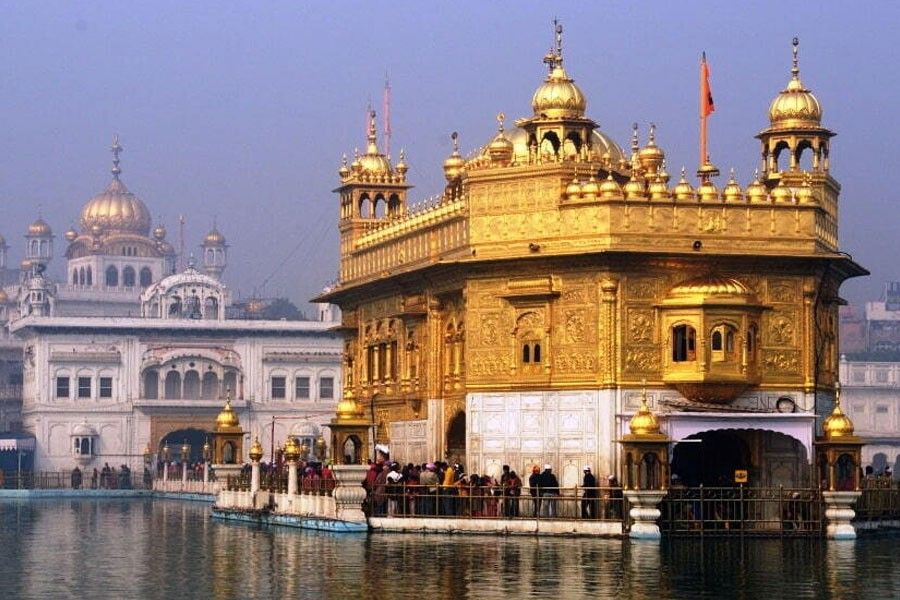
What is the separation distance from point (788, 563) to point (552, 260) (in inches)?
381

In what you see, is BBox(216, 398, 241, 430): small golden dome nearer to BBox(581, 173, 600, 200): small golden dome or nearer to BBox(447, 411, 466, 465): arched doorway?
BBox(447, 411, 466, 465): arched doorway

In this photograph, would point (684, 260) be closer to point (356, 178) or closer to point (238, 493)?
point (238, 493)

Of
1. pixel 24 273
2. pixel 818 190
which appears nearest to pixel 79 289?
pixel 24 273

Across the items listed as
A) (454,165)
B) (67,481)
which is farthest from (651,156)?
(67,481)

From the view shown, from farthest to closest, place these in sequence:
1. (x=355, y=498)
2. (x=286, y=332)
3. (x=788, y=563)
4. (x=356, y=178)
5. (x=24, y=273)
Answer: (x=24, y=273) < (x=286, y=332) < (x=356, y=178) < (x=355, y=498) < (x=788, y=563)

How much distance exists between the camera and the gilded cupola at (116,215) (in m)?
117

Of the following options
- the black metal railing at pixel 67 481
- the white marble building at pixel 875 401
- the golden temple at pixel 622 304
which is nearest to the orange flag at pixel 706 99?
the golden temple at pixel 622 304

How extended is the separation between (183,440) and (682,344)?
53.9 metres

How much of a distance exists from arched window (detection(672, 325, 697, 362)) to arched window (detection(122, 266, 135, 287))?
3295 inches

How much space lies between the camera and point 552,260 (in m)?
35.3

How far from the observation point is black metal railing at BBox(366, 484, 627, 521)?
33469 mm

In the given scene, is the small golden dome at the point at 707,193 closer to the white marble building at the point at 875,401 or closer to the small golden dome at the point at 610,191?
the small golden dome at the point at 610,191

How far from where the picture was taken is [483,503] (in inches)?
1346

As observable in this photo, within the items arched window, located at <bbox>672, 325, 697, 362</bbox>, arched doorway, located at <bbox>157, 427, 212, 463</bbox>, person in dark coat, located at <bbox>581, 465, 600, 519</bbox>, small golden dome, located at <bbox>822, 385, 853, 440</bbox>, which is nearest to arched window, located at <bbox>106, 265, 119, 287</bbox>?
arched doorway, located at <bbox>157, 427, 212, 463</bbox>
